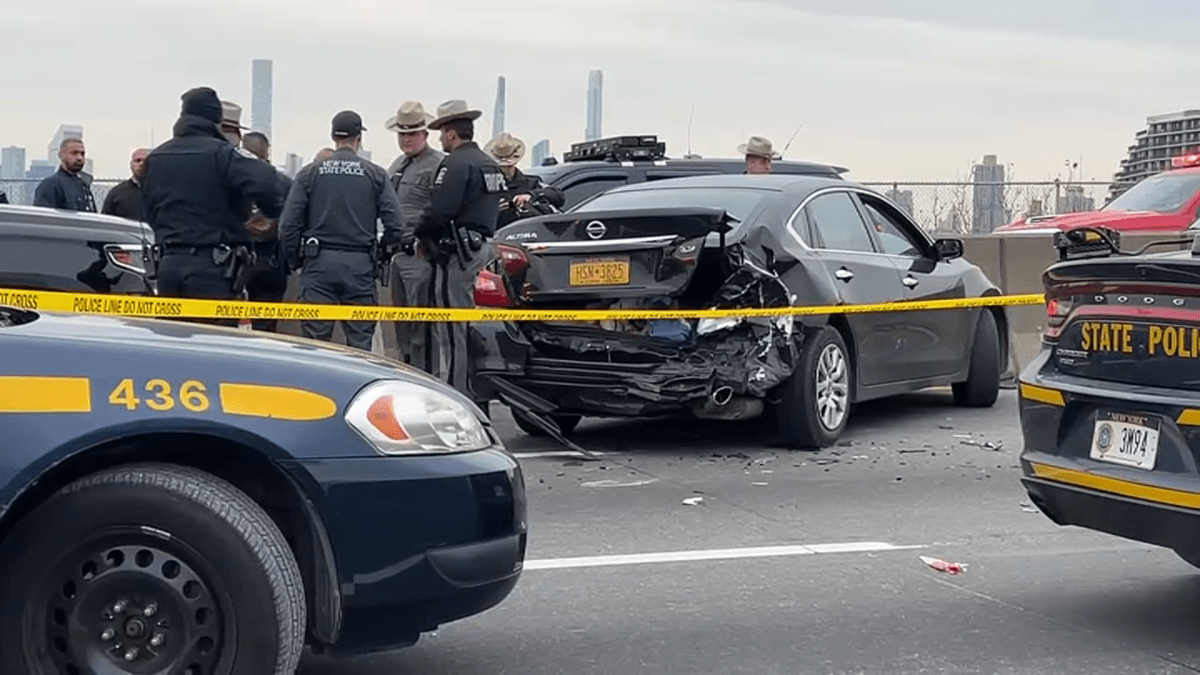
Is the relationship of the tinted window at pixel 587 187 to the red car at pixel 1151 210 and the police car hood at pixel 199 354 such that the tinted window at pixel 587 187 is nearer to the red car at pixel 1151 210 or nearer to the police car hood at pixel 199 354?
the red car at pixel 1151 210

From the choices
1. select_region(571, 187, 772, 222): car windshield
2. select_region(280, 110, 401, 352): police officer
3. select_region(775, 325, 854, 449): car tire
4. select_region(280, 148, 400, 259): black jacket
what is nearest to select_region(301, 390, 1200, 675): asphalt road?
select_region(775, 325, 854, 449): car tire

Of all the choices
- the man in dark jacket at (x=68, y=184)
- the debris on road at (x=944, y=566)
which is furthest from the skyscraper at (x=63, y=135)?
the debris on road at (x=944, y=566)

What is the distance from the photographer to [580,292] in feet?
28.7

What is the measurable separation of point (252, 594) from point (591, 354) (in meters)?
5.04

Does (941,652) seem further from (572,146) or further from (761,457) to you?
(572,146)

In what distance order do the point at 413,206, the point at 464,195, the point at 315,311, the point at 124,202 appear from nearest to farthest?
the point at 315,311
the point at 464,195
the point at 413,206
the point at 124,202

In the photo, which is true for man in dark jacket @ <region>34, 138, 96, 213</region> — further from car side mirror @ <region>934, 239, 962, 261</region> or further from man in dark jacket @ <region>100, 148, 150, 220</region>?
car side mirror @ <region>934, 239, 962, 261</region>

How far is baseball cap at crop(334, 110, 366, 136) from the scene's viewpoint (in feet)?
32.0

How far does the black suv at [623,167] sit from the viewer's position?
1348 cm

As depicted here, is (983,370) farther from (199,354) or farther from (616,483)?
(199,354)

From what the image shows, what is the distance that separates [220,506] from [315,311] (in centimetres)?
542

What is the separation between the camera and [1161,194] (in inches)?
692

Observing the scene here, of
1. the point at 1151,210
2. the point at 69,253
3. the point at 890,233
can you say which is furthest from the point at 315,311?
the point at 1151,210

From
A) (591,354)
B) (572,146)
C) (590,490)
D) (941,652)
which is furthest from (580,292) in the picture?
(572,146)
